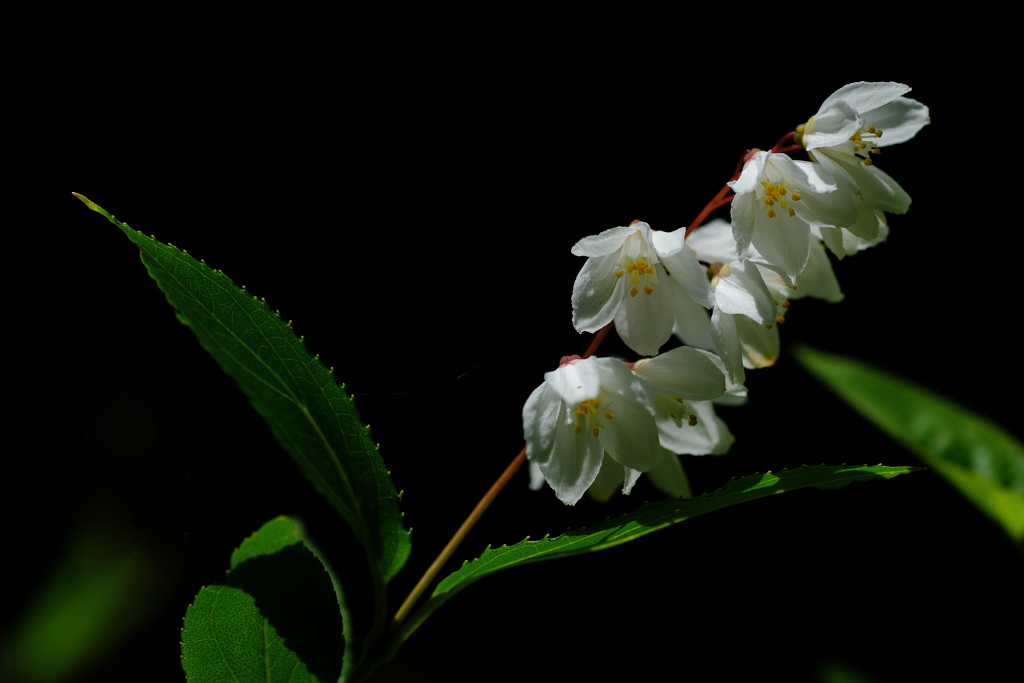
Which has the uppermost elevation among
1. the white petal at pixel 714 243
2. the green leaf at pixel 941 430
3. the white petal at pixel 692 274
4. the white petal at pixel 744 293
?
Result: the white petal at pixel 692 274

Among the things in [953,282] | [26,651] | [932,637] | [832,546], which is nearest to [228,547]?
[26,651]

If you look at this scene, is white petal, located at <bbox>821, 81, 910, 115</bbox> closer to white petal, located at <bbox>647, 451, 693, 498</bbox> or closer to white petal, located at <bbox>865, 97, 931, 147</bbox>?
white petal, located at <bbox>865, 97, 931, 147</bbox>

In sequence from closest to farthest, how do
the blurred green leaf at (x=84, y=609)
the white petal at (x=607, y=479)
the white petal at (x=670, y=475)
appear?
the white petal at (x=607, y=479) < the white petal at (x=670, y=475) < the blurred green leaf at (x=84, y=609)

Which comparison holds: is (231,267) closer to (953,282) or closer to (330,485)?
(330,485)

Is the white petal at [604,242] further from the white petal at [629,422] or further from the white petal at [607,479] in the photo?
the white petal at [607,479]

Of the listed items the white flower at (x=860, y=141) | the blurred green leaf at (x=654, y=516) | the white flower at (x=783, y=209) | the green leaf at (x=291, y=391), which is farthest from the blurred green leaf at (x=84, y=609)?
the white flower at (x=860, y=141)

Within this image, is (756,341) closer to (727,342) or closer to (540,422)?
(727,342)
